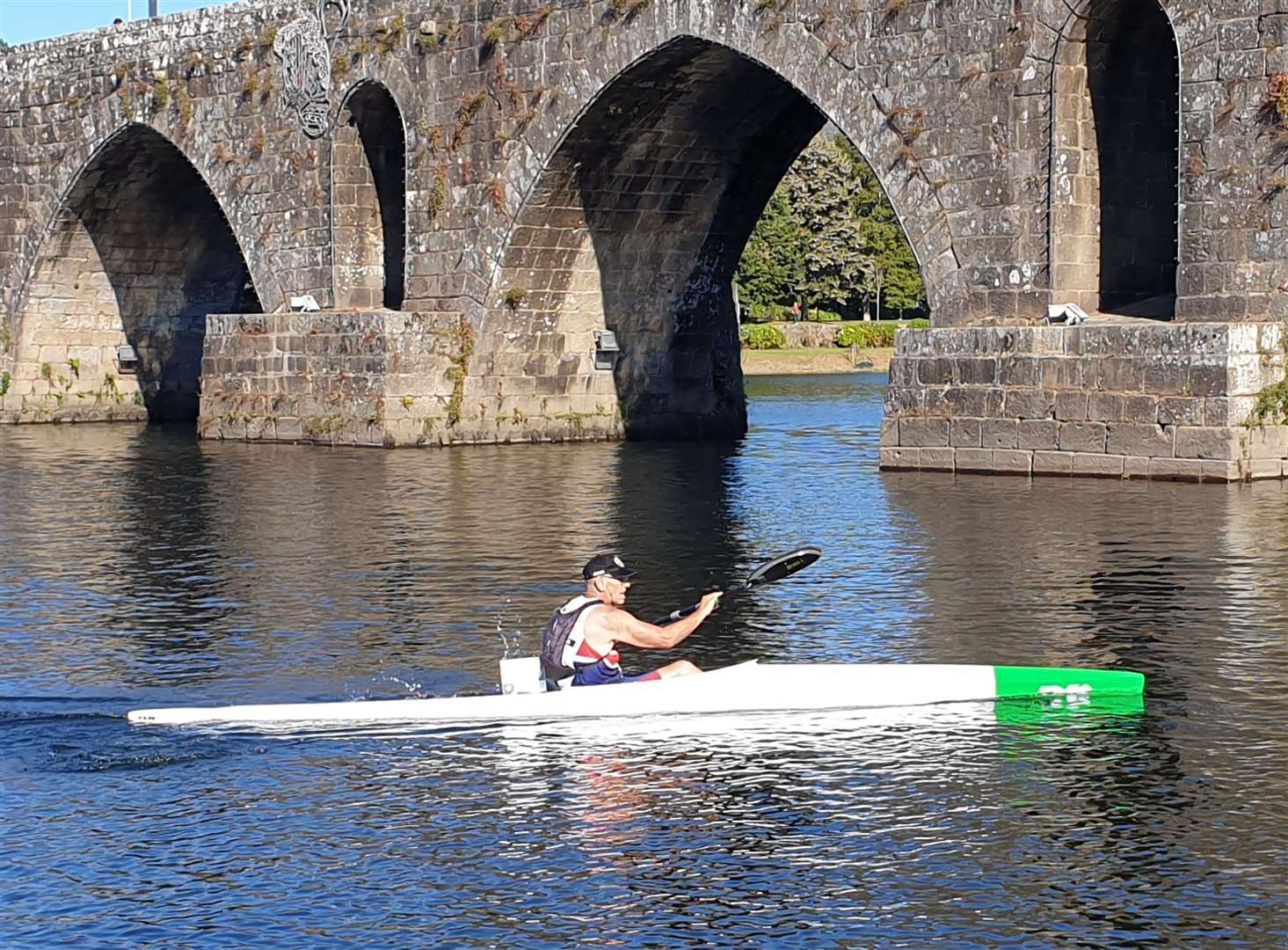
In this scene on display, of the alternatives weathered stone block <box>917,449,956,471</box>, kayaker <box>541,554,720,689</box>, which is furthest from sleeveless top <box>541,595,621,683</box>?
weathered stone block <box>917,449,956,471</box>

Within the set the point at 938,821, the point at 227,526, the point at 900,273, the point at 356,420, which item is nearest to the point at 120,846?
the point at 938,821

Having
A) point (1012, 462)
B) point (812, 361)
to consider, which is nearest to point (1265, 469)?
point (1012, 462)

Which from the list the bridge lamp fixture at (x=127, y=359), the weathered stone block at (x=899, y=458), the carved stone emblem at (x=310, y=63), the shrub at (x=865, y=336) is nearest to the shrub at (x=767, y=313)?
the shrub at (x=865, y=336)

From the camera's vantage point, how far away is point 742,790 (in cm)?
833

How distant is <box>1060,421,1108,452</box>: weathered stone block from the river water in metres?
2.74

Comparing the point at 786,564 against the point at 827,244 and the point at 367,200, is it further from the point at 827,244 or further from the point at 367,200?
the point at 827,244

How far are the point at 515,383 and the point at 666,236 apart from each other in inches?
102

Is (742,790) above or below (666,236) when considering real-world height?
below

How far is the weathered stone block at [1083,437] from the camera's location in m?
19.8

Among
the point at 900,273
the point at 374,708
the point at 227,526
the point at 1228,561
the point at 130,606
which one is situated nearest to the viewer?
the point at 374,708

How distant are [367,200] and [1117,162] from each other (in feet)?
36.3

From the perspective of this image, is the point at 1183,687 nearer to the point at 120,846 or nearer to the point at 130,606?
the point at 120,846

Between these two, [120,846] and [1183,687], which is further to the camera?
[1183,687]

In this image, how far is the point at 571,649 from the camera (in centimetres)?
978
